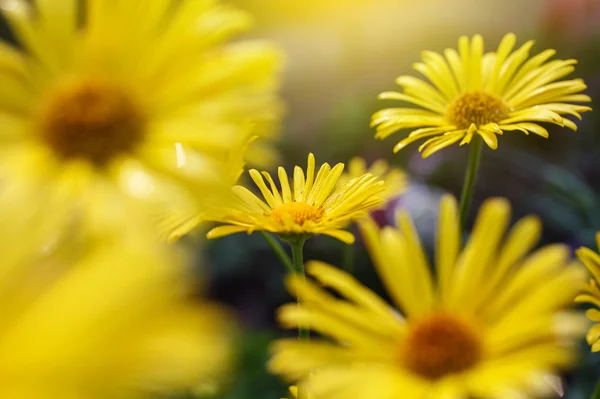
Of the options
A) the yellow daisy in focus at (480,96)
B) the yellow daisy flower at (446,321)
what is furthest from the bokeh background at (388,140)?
the yellow daisy flower at (446,321)

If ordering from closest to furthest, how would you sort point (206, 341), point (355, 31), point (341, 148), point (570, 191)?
point (206, 341)
point (570, 191)
point (341, 148)
point (355, 31)

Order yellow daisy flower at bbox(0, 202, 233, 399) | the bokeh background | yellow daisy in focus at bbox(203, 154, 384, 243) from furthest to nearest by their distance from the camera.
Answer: the bokeh background
yellow daisy in focus at bbox(203, 154, 384, 243)
yellow daisy flower at bbox(0, 202, 233, 399)

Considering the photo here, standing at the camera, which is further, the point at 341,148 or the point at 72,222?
the point at 341,148

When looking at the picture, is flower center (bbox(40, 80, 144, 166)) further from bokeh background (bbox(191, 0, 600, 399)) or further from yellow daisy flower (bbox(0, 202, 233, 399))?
bokeh background (bbox(191, 0, 600, 399))

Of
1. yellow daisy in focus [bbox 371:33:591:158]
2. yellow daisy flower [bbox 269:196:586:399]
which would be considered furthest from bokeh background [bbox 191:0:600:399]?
yellow daisy flower [bbox 269:196:586:399]

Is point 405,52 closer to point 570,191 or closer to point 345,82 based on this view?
point 345,82

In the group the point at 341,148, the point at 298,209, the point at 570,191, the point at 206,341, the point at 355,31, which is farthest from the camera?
the point at 355,31

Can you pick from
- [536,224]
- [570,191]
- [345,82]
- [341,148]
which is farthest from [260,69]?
[345,82]

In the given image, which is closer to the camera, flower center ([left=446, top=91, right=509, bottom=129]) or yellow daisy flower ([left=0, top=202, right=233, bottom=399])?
yellow daisy flower ([left=0, top=202, right=233, bottom=399])
